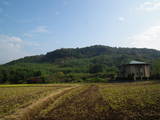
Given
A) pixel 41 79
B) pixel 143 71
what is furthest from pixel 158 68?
pixel 41 79

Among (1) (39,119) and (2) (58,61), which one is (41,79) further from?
(2) (58,61)

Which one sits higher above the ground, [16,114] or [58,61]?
[58,61]

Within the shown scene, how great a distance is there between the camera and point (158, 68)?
2363 inches

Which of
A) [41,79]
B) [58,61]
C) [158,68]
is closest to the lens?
[158,68]

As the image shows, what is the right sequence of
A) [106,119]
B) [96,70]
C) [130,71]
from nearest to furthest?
[106,119], [130,71], [96,70]

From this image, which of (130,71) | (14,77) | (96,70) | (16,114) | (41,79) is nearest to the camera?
(16,114)

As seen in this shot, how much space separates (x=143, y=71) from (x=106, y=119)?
6341 centimetres

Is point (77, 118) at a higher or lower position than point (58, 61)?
lower

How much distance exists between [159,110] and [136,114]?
62.1 inches

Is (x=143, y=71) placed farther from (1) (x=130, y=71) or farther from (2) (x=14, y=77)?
(2) (x=14, y=77)

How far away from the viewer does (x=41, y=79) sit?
246 feet

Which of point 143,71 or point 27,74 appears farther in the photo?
point 27,74

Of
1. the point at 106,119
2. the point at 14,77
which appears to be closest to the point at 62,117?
the point at 106,119

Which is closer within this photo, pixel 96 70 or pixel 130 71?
pixel 130 71
